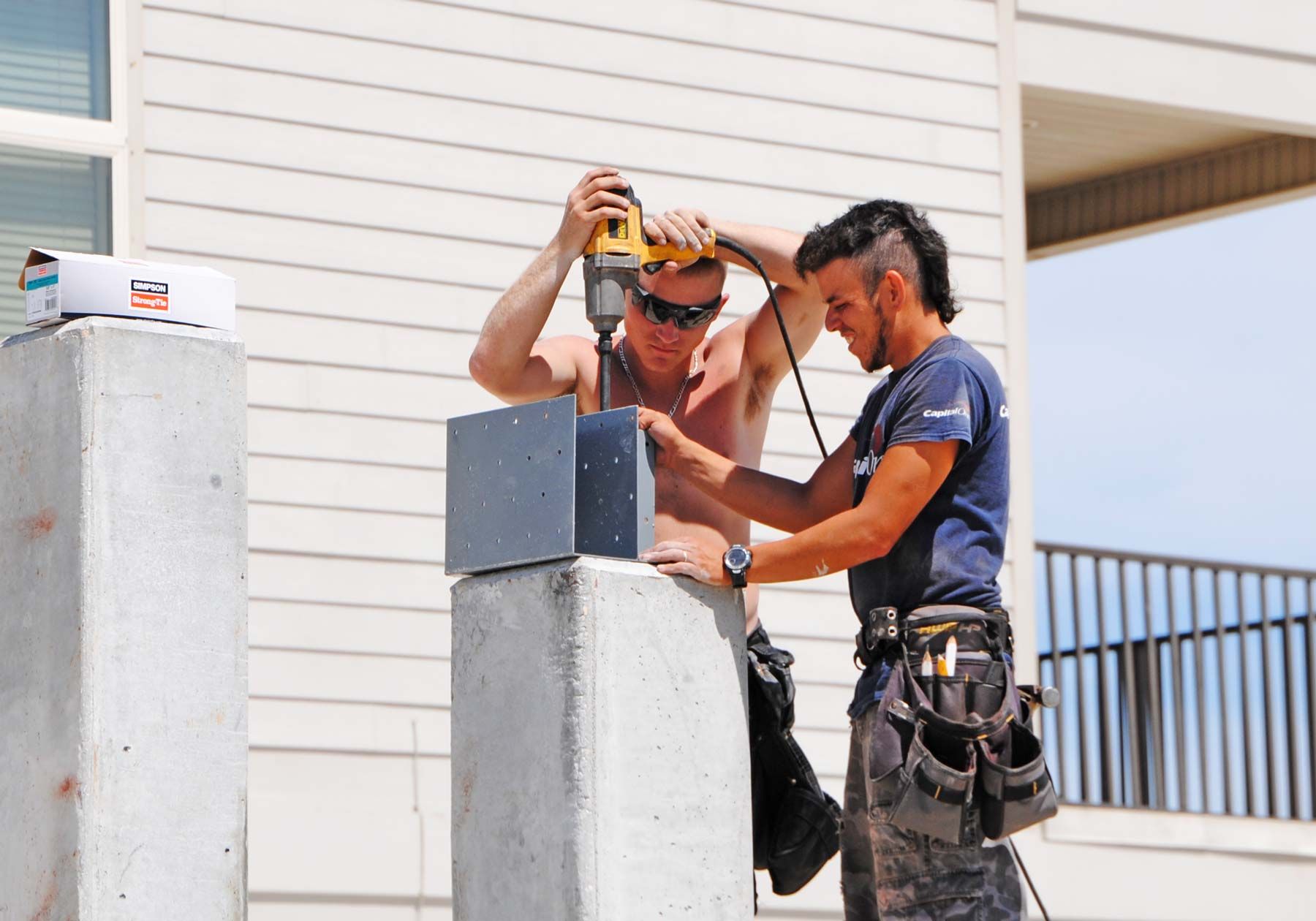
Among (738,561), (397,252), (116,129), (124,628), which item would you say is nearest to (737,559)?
(738,561)

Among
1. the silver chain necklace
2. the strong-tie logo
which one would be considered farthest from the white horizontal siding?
the strong-tie logo

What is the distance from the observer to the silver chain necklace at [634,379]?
442cm

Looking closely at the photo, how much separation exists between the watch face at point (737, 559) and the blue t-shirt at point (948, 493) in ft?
0.88

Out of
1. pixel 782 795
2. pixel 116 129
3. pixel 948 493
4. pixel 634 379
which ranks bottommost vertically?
pixel 782 795

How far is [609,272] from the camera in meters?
3.92

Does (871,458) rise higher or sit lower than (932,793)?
higher

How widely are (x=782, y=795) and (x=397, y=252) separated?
3.52 m

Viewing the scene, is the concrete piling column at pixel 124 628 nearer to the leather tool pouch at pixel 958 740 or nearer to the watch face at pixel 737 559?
the watch face at pixel 737 559

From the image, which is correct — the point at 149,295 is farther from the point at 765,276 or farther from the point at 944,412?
the point at 944,412

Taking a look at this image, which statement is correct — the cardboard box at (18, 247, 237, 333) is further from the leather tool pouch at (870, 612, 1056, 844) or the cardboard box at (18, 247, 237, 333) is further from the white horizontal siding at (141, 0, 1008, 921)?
the white horizontal siding at (141, 0, 1008, 921)

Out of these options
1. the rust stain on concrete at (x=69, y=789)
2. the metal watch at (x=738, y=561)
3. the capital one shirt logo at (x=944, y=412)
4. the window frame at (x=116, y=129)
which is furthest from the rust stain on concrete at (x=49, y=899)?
the window frame at (x=116, y=129)

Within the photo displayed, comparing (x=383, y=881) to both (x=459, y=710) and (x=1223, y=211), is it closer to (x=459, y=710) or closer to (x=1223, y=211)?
(x=459, y=710)

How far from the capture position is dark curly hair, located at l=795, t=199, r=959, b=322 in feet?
12.7

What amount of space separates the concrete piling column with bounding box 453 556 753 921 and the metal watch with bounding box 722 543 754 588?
72 millimetres
